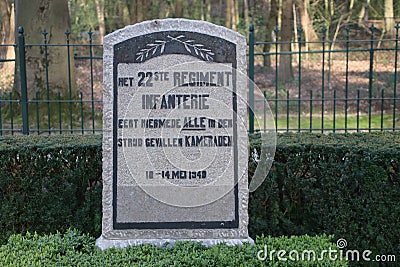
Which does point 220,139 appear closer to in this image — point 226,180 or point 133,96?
point 226,180

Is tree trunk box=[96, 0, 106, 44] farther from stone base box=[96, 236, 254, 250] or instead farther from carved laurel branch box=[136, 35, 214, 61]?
stone base box=[96, 236, 254, 250]

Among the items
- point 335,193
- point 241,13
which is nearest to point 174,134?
point 335,193

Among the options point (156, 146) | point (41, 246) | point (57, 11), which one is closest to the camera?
point (41, 246)

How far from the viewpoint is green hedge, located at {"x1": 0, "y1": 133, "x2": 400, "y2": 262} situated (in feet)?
15.8

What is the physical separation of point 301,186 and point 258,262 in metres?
1.30

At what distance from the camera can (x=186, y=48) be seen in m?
4.38

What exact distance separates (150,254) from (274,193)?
1425 millimetres

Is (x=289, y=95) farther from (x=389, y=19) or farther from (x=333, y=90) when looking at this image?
(x=389, y=19)

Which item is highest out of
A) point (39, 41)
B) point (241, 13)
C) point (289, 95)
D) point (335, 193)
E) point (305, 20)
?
point (241, 13)

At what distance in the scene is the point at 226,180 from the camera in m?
4.34

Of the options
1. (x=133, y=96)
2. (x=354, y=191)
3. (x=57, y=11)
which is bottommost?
(x=354, y=191)

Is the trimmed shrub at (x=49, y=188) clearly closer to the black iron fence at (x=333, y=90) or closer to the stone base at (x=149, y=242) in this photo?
the stone base at (x=149, y=242)

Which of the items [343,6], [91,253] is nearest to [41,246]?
[91,253]

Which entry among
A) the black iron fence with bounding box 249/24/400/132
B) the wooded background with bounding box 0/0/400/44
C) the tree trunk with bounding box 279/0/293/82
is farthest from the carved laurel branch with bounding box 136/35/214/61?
the wooded background with bounding box 0/0/400/44
